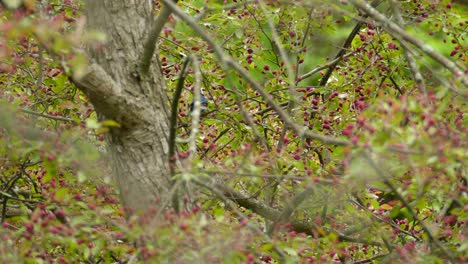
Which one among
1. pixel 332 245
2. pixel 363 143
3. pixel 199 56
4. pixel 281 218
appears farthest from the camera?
pixel 199 56

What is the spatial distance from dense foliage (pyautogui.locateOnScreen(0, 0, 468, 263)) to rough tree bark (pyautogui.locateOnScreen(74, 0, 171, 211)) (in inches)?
4.6

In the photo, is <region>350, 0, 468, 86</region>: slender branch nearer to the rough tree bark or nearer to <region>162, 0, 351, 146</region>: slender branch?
<region>162, 0, 351, 146</region>: slender branch

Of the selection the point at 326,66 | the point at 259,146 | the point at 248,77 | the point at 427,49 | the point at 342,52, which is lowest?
the point at 248,77

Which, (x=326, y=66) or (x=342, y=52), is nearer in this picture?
(x=326, y=66)

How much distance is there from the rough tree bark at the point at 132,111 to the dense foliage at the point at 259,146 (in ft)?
0.38

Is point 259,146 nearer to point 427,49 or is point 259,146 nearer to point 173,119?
point 173,119

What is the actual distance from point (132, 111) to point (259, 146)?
1.45 meters

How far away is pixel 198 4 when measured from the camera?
5.84 m

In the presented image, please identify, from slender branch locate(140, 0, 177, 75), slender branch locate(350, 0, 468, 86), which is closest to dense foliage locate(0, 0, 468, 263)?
slender branch locate(350, 0, 468, 86)

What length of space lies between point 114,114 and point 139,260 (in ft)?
2.54

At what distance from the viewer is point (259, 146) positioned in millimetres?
4898

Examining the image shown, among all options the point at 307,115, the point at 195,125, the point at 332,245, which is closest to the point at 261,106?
the point at 307,115

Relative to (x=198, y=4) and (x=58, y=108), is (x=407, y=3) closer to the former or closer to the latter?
(x=198, y=4)

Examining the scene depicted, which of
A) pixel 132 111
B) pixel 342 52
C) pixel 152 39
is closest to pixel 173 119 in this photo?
pixel 132 111
